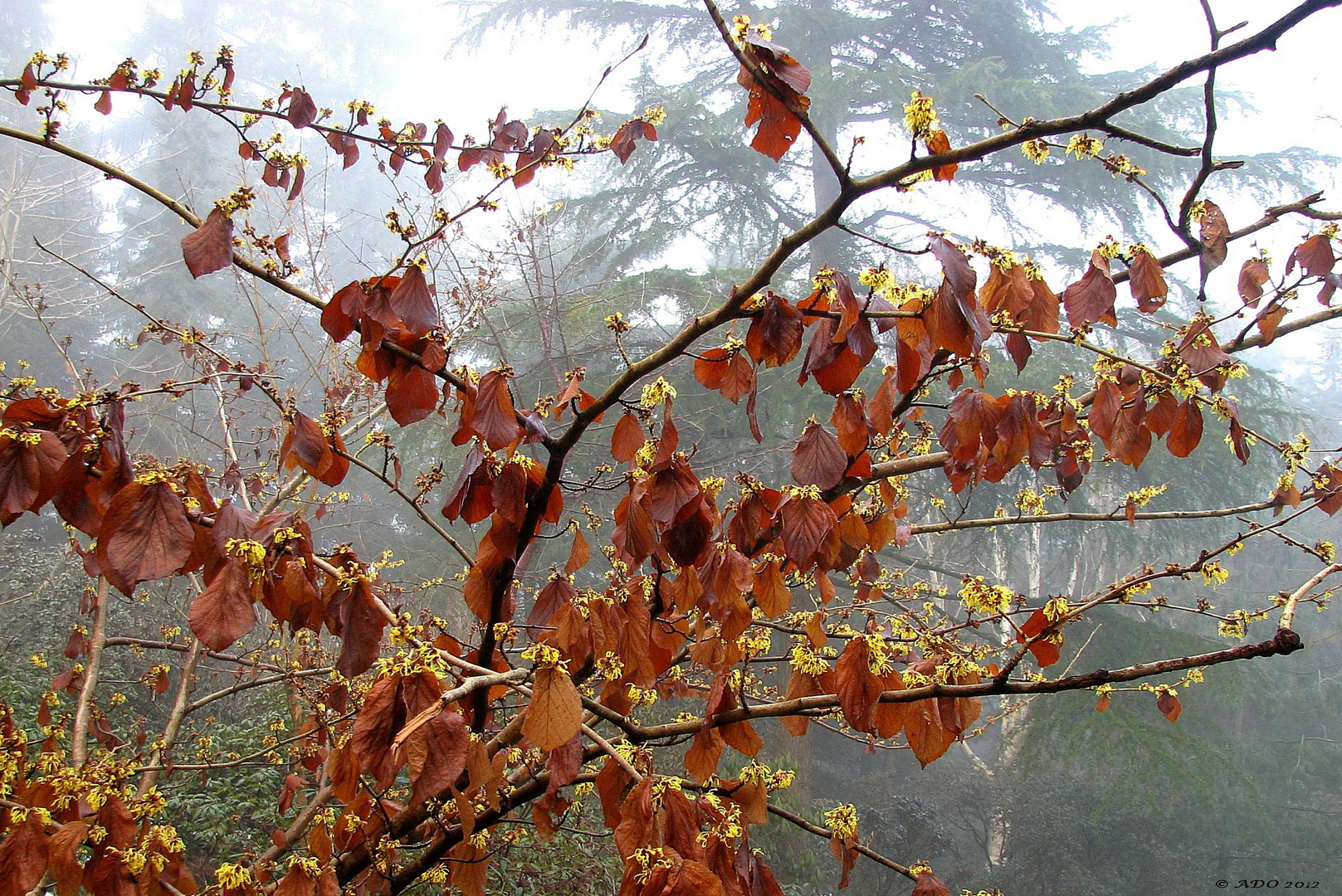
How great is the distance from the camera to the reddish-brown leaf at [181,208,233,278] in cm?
96

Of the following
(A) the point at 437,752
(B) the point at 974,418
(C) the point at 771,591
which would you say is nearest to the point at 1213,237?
(B) the point at 974,418

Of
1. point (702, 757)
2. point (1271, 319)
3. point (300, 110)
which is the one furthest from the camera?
point (300, 110)

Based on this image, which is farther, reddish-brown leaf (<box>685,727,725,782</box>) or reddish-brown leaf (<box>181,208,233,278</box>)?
reddish-brown leaf (<box>685,727,725,782</box>)

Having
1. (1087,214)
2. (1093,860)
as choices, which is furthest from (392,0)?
(1093,860)

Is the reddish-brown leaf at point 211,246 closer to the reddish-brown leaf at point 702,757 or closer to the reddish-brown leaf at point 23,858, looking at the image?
the reddish-brown leaf at point 23,858

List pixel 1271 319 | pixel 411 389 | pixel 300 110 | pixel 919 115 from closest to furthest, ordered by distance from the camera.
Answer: pixel 919 115, pixel 411 389, pixel 1271 319, pixel 300 110

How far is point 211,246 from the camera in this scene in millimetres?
971

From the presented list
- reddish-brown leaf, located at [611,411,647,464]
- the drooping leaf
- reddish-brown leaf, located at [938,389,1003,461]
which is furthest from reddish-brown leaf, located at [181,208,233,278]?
the drooping leaf

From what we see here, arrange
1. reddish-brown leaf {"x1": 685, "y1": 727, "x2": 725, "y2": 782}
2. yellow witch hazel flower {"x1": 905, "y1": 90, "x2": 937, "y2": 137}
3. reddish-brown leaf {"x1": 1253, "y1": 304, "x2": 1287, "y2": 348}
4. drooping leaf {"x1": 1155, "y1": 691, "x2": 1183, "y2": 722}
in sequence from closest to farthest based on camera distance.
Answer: yellow witch hazel flower {"x1": 905, "y1": 90, "x2": 937, "y2": 137}
reddish-brown leaf {"x1": 685, "y1": 727, "x2": 725, "y2": 782}
reddish-brown leaf {"x1": 1253, "y1": 304, "x2": 1287, "y2": 348}
drooping leaf {"x1": 1155, "y1": 691, "x2": 1183, "y2": 722}

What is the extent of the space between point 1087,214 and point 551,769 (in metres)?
10.8

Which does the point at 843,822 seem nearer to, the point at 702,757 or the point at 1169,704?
the point at 702,757

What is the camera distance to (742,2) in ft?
32.2

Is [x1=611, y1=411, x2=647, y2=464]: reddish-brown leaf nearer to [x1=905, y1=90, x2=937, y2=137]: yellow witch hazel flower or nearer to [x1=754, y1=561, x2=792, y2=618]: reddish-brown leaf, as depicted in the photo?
[x1=754, y1=561, x2=792, y2=618]: reddish-brown leaf

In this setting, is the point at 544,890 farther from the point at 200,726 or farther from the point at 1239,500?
the point at 1239,500
